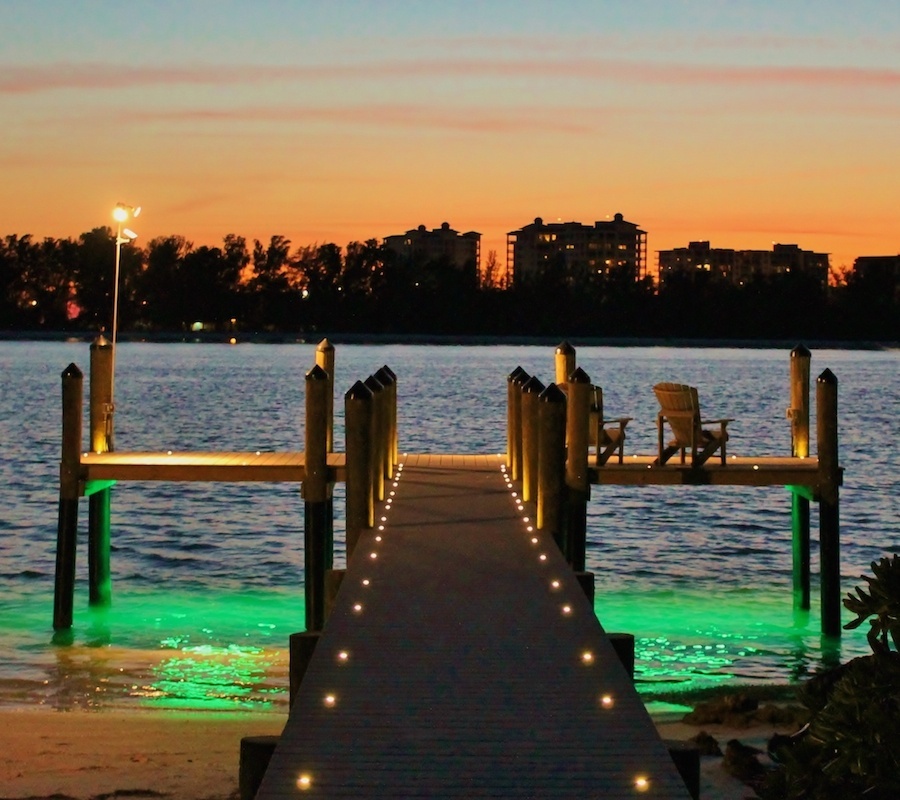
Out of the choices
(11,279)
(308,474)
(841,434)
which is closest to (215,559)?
(308,474)

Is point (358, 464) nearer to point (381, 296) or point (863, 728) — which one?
point (863, 728)

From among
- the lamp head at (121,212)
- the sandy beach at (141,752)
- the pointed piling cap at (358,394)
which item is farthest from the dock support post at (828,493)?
the lamp head at (121,212)

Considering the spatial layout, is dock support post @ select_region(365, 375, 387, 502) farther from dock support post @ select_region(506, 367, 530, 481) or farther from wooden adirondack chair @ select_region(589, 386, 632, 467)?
wooden adirondack chair @ select_region(589, 386, 632, 467)

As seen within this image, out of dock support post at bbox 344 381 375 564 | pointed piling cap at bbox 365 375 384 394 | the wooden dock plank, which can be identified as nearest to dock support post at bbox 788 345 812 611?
pointed piling cap at bbox 365 375 384 394

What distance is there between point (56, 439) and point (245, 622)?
33.9 meters

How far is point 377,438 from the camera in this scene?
14.7 m

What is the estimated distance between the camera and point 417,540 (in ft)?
40.9

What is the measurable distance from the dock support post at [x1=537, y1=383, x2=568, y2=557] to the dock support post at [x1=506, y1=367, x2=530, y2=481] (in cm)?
182

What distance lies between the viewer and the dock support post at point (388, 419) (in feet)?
54.2

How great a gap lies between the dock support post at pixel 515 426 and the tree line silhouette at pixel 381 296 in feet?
452

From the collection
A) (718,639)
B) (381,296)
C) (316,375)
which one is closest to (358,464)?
(316,375)

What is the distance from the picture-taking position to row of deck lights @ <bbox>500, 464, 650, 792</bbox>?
21.7 feet

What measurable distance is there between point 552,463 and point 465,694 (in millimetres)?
5745

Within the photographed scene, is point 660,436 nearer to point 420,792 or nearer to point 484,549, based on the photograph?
point 484,549
